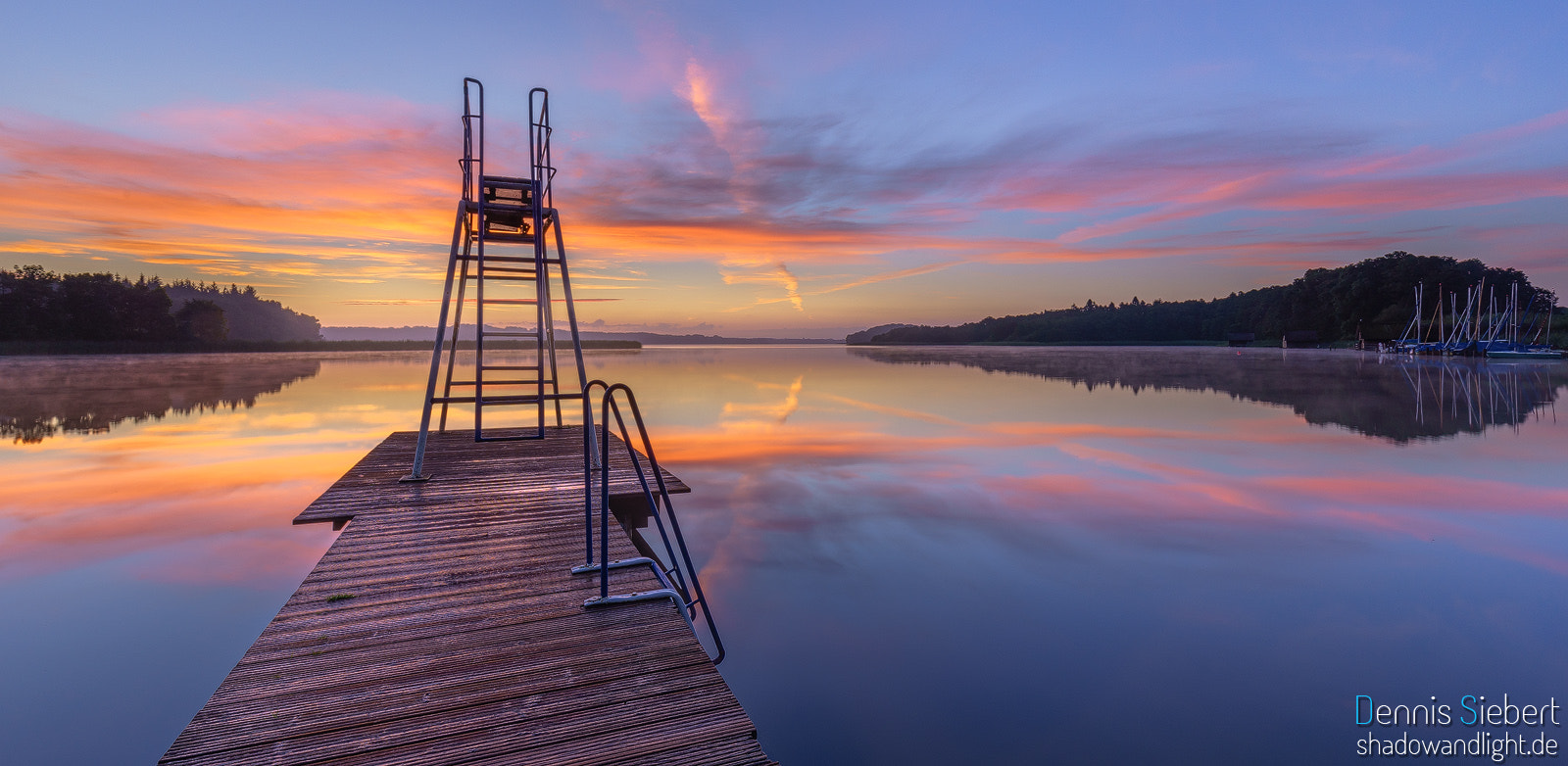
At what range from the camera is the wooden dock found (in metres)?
2.85

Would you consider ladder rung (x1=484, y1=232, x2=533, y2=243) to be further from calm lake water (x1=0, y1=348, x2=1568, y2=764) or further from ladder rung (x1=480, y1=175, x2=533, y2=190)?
calm lake water (x1=0, y1=348, x2=1568, y2=764)

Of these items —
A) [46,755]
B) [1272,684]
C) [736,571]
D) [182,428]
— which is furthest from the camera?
[182,428]

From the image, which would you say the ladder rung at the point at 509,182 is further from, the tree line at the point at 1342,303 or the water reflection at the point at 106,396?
the tree line at the point at 1342,303

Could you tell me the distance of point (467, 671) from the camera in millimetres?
3496

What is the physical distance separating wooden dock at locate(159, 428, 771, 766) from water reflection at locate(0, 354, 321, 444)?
55.3ft

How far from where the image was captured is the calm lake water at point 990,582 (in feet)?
14.4

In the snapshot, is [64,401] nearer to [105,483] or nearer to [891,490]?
[105,483]

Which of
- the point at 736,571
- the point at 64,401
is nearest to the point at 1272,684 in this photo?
the point at 736,571

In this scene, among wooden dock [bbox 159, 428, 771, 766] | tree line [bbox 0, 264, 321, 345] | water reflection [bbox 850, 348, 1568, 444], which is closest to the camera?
wooden dock [bbox 159, 428, 771, 766]

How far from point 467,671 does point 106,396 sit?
31408 mm

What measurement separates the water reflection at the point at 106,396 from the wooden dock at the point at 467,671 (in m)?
16.8

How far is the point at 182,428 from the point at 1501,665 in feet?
78.5

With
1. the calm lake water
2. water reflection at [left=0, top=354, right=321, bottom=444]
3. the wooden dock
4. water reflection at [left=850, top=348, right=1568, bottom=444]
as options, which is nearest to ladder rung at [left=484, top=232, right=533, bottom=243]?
the calm lake water

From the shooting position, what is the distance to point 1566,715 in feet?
13.9
